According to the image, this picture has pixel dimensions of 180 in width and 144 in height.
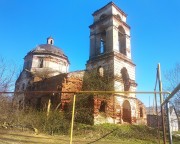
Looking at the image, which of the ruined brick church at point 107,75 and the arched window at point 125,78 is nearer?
the ruined brick church at point 107,75

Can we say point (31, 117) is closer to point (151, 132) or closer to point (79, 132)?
point (79, 132)

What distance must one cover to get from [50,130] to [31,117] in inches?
61.7

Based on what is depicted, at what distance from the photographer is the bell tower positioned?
21141mm

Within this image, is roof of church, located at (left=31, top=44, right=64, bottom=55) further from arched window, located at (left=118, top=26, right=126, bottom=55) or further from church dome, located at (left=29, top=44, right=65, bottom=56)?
arched window, located at (left=118, top=26, right=126, bottom=55)

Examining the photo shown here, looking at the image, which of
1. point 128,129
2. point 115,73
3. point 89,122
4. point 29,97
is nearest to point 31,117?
point 89,122

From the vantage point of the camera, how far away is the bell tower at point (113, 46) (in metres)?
21.1

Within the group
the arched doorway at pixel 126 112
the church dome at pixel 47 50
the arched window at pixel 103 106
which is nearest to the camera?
the arched window at pixel 103 106

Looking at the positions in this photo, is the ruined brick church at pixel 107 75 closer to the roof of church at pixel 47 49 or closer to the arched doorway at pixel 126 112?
the arched doorway at pixel 126 112

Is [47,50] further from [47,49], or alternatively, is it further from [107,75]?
[107,75]

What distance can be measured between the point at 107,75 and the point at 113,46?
9.94 feet

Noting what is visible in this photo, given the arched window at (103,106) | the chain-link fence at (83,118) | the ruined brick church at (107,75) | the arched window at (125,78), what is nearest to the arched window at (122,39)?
the ruined brick church at (107,75)

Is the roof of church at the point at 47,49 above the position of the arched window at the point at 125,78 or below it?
above

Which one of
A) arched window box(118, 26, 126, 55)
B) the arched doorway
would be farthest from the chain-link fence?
arched window box(118, 26, 126, 55)

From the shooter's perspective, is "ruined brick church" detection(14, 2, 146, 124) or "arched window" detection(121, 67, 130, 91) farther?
"arched window" detection(121, 67, 130, 91)
